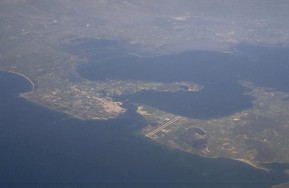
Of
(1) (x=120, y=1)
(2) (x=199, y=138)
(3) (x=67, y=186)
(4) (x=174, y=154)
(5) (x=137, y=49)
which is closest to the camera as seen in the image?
(3) (x=67, y=186)

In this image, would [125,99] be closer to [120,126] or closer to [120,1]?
[120,126]

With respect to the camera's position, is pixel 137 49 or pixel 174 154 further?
pixel 137 49

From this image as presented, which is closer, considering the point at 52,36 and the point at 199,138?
the point at 199,138

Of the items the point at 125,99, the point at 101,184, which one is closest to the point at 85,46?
the point at 125,99

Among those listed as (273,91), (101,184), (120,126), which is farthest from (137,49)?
(101,184)

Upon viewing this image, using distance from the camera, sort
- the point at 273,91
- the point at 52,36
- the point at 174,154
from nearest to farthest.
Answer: the point at 174,154 → the point at 273,91 → the point at 52,36

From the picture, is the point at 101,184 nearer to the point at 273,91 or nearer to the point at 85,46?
the point at 273,91
